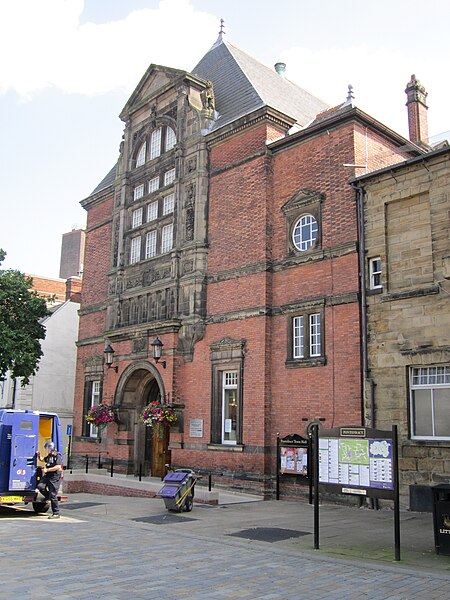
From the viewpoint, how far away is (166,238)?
24.0 metres

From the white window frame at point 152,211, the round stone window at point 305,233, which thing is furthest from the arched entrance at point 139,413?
the round stone window at point 305,233

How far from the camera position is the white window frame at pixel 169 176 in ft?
80.0

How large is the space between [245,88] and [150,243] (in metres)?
7.01

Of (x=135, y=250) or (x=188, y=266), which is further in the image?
(x=135, y=250)

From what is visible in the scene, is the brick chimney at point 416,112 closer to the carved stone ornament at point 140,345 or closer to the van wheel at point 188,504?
the carved stone ornament at point 140,345

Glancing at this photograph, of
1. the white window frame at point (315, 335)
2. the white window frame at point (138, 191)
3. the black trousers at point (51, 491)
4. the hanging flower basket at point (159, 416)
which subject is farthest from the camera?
the white window frame at point (138, 191)

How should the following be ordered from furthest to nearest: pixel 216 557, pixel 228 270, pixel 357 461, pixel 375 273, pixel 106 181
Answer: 1. pixel 106 181
2. pixel 228 270
3. pixel 375 273
4. pixel 357 461
5. pixel 216 557

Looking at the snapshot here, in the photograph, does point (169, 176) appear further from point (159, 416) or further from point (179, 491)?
point (179, 491)

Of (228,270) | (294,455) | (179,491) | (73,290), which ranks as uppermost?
(73,290)

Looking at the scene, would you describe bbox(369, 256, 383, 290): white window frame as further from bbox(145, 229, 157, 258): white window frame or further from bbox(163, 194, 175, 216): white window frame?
bbox(145, 229, 157, 258): white window frame

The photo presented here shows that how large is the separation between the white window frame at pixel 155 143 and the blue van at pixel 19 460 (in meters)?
13.3

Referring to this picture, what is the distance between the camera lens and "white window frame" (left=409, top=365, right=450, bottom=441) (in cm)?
1506

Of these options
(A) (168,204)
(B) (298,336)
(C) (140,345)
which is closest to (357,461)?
(B) (298,336)

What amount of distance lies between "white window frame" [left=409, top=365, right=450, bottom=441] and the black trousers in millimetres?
8662
